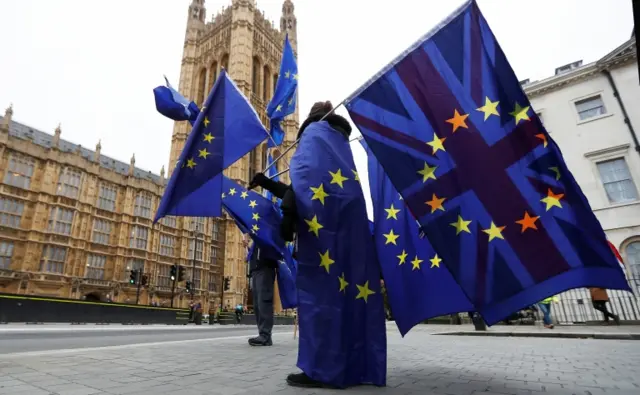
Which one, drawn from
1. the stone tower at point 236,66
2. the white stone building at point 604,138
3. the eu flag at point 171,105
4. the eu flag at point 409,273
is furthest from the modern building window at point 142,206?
the eu flag at point 409,273

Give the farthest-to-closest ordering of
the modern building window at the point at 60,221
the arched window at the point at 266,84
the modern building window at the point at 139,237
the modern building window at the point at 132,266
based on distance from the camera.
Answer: the arched window at the point at 266,84 < the modern building window at the point at 139,237 < the modern building window at the point at 132,266 < the modern building window at the point at 60,221

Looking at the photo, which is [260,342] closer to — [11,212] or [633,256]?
[633,256]

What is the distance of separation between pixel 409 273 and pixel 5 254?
120 ft

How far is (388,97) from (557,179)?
1.43 m

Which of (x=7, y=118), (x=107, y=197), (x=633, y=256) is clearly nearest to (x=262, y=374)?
(x=633, y=256)

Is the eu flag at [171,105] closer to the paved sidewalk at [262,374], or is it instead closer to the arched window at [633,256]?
the paved sidewalk at [262,374]

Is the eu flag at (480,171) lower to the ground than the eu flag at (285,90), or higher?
lower

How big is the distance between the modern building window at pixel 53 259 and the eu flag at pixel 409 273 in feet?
119

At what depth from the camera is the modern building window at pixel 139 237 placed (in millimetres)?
36281

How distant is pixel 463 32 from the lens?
2814 mm

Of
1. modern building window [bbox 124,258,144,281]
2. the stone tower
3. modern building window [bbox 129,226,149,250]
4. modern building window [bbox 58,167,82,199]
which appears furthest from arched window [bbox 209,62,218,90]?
→ modern building window [bbox 124,258,144,281]

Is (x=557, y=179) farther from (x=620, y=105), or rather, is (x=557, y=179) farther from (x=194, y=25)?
(x=194, y=25)

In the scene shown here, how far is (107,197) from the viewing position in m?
36.0

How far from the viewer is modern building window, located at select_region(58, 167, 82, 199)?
1260 inches
